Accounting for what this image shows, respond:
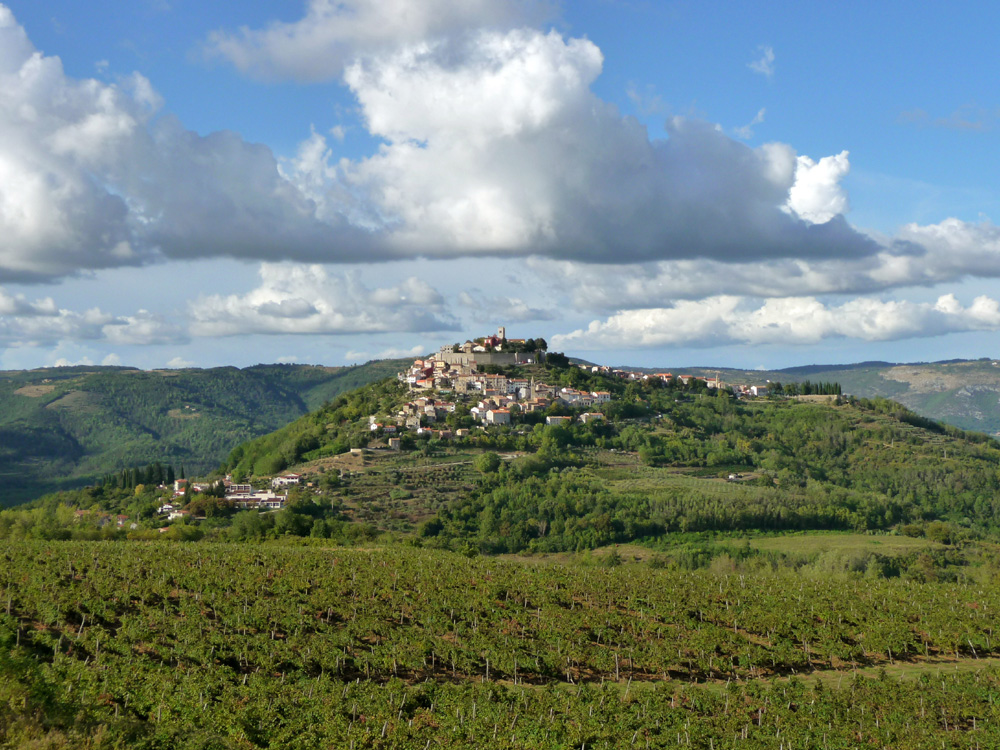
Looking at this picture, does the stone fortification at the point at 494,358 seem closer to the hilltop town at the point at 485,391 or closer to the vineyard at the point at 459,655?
the hilltop town at the point at 485,391

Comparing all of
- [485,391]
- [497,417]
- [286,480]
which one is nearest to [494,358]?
[485,391]

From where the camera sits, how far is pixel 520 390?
126 meters

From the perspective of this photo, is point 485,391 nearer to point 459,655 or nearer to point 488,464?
point 488,464

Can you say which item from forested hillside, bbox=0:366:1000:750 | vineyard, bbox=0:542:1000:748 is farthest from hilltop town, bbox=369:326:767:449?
vineyard, bbox=0:542:1000:748

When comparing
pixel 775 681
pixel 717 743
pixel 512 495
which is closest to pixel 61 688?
pixel 717 743

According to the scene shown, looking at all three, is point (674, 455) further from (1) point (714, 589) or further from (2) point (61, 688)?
(2) point (61, 688)

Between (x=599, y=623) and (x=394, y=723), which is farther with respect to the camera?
(x=599, y=623)

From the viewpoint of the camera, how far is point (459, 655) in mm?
30812

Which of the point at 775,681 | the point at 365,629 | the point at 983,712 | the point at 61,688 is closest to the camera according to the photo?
the point at 61,688

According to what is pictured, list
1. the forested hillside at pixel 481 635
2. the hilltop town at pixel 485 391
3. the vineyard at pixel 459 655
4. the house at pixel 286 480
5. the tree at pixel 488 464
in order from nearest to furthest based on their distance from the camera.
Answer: the vineyard at pixel 459 655 < the forested hillside at pixel 481 635 < the house at pixel 286 480 < the tree at pixel 488 464 < the hilltop town at pixel 485 391

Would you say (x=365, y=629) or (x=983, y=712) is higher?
(x=365, y=629)

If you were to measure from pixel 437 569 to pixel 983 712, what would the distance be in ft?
81.6

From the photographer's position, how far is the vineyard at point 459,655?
23672 millimetres

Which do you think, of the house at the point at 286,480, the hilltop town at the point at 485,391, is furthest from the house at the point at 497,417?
the house at the point at 286,480
